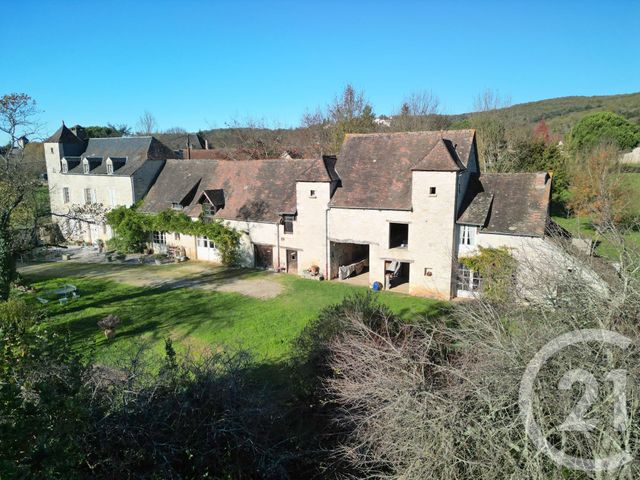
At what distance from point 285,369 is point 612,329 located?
34.8ft

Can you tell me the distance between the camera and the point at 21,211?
89.8 ft

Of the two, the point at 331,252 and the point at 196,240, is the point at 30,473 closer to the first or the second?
the point at 331,252

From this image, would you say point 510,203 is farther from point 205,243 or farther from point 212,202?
point 205,243

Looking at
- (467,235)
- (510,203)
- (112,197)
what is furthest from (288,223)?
(112,197)

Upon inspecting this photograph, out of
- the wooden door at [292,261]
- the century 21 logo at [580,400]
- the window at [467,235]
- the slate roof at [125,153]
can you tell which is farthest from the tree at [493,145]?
the century 21 logo at [580,400]

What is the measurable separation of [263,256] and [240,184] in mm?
5977

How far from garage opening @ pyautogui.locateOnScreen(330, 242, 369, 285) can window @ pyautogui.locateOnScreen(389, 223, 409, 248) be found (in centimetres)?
243

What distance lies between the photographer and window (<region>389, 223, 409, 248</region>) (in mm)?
25750

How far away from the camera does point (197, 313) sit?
70.6 feet

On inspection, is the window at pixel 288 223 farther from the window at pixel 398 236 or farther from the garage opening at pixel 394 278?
the garage opening at pixel 394 278

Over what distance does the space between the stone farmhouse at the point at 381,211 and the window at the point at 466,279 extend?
55 mm

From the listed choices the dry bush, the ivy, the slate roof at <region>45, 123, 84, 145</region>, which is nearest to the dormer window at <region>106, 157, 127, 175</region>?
the ivy

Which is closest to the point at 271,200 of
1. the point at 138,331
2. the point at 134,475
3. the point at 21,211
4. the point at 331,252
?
the point at 331,252

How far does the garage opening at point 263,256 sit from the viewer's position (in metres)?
30.0
